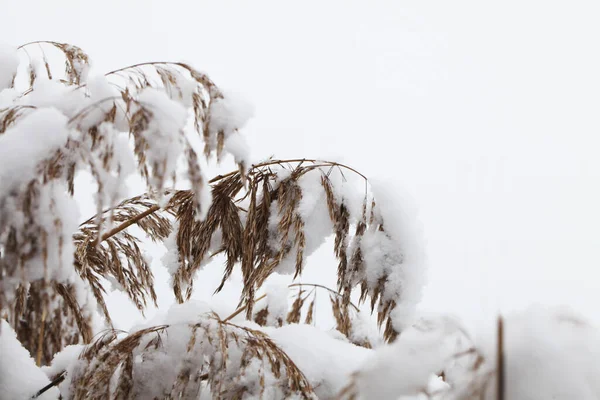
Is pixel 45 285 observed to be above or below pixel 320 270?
above

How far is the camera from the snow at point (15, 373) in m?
1.09

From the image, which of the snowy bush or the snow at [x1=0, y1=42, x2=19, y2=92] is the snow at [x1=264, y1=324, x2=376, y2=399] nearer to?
the snowy bush

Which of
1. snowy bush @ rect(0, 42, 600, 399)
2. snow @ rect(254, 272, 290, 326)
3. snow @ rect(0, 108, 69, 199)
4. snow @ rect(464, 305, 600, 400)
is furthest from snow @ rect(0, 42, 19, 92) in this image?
snow @ rect(464, 305, 600, 400)

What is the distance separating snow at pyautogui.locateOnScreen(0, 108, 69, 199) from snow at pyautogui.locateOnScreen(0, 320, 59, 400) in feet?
1.58

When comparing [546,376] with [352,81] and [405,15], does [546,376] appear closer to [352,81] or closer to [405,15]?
[352,81]

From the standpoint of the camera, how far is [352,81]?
430ft

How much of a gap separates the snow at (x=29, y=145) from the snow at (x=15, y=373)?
0.48 meters

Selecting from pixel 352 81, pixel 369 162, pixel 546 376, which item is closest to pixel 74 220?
pixel 546 376

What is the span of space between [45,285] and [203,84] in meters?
0.49

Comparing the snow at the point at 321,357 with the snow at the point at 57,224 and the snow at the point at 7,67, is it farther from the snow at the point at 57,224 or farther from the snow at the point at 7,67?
the snow at the point at 7,67

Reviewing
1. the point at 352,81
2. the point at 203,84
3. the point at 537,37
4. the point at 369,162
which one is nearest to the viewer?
the point at 203,84

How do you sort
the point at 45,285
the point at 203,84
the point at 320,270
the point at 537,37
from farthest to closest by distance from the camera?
the point at 537,37
the point at 320,270
the point at 203,84
the point at 45,285

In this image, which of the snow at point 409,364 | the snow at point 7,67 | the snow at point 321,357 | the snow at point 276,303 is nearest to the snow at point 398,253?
the snow at point 321,357

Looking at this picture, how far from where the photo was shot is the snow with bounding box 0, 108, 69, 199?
30.7 inches
